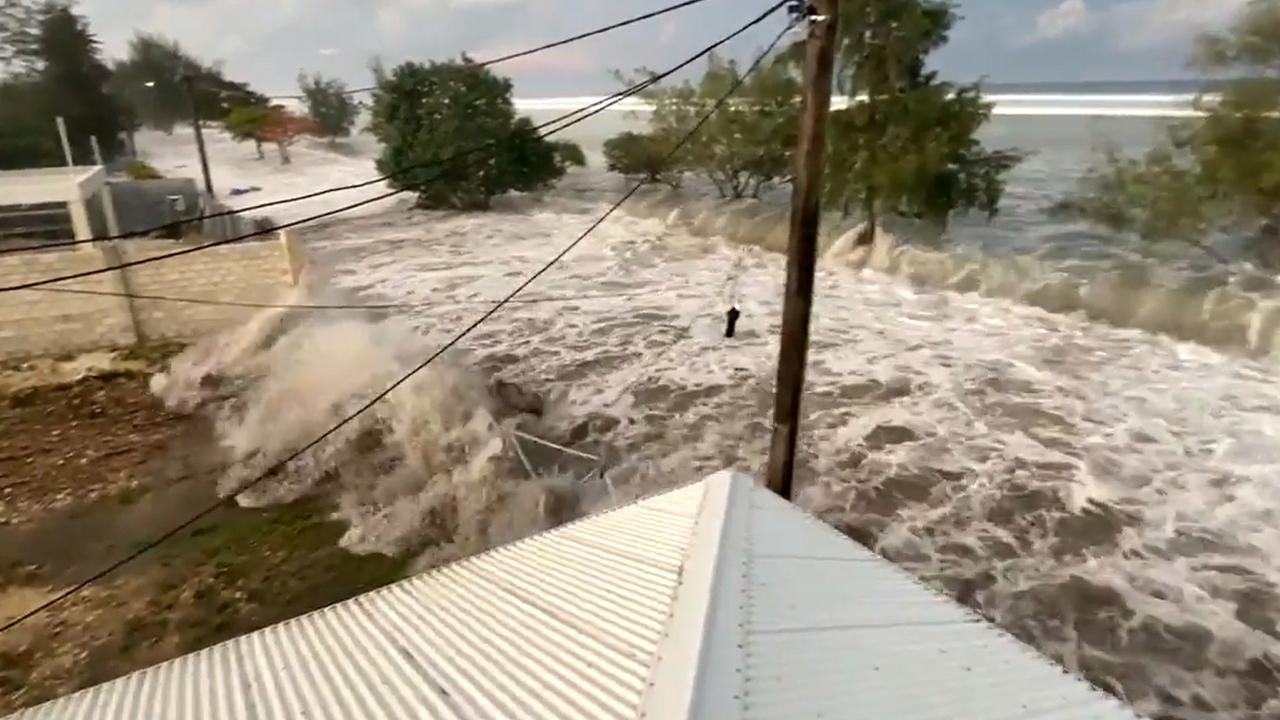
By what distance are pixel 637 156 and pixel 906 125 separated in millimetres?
4917

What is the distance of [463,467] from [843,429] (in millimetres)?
3814

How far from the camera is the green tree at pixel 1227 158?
30.7ft

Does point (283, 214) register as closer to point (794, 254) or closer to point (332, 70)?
point (332, 70)

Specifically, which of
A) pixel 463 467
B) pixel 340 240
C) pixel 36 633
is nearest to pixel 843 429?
pixel 463 467

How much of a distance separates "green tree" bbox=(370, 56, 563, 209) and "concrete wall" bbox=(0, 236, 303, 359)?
3092 millimetres

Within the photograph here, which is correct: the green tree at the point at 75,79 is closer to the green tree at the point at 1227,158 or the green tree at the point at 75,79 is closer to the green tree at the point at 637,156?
the green tree at the point at 637,156

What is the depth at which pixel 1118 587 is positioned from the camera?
19.9ft

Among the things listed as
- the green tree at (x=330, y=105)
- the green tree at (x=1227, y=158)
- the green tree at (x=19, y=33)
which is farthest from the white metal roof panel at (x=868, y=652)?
the green tree at (x=19, y=33)

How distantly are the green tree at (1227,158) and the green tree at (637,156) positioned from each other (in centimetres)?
729

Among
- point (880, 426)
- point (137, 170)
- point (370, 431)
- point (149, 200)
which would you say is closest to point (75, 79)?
point (137, 170)

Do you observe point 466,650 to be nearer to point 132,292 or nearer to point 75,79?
point 132,292

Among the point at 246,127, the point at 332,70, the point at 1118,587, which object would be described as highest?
the point at 332,70

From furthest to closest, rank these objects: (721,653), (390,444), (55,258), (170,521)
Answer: (55,258)
(390,444)
(170,521)
(721,653)

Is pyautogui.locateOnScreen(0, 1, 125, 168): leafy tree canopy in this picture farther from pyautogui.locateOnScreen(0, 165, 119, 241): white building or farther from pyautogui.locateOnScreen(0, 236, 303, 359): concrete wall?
pyautogui.locateOnScreen(0, 236, 303, 359): concrete wall
